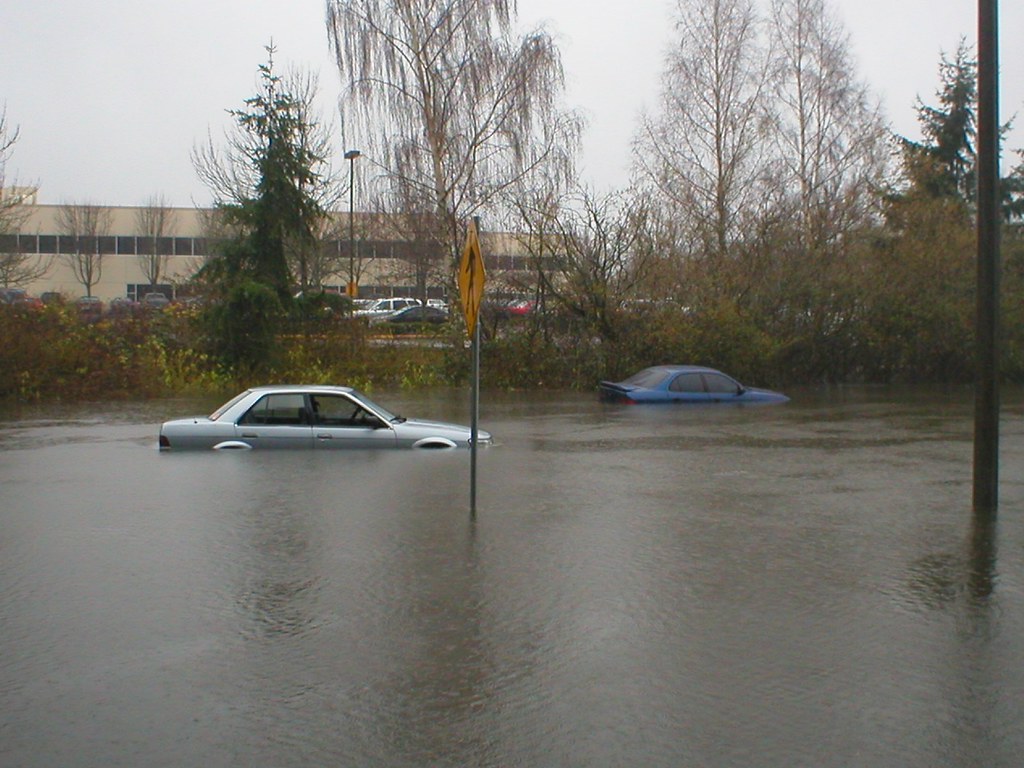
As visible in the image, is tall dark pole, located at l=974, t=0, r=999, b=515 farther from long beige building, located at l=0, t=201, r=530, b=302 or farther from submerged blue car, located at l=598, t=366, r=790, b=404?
long beige building, located at l=0, t=201, r=530, b=302

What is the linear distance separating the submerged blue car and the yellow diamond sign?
14914mm

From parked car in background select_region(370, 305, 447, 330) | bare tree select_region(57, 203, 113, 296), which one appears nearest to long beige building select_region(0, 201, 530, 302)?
bare tree select_region(57, 203, 113, 296)

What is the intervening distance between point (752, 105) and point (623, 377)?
55.6 feet

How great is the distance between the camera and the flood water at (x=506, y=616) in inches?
203

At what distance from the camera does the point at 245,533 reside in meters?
10.3

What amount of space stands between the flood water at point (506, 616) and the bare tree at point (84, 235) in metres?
57.0

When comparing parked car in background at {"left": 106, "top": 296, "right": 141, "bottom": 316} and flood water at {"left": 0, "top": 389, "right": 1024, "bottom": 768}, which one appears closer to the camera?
flood water at {"left": 0, "top": 389, "right": 1024, "bottom": 768}

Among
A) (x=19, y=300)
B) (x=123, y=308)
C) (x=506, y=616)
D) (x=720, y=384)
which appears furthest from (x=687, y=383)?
(x=506, y=616)

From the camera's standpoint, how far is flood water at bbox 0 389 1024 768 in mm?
5160

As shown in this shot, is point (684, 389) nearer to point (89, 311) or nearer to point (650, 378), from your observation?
point (650, 378)

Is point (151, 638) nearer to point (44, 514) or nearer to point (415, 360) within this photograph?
point (44, 514)

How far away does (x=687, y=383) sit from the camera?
83.6 ft

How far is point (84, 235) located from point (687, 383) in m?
53.8

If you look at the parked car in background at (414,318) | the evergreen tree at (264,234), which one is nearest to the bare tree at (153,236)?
the parked car in background at (414,318)
